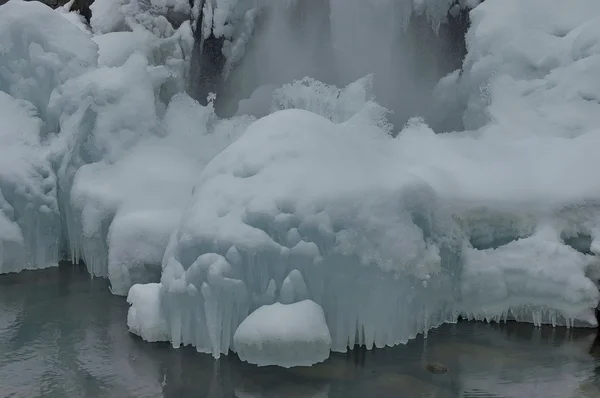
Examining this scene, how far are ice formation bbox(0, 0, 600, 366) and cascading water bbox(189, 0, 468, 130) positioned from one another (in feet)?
0.58

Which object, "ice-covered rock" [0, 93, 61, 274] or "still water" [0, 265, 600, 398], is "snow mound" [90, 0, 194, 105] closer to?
"ice-covered rock" [0, 93, 61, 274]

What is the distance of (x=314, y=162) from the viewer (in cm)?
880

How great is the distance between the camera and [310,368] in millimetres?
7977

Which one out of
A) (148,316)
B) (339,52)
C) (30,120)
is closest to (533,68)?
(339,52)

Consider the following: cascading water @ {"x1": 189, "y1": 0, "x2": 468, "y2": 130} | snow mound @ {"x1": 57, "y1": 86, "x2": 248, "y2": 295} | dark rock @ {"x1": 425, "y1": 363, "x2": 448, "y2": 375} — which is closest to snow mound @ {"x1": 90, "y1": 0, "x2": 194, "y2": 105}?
cascading water @ {"x1": 189, "y1": 0, "x2": 468, "y2": 130}

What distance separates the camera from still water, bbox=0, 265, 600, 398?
759cm

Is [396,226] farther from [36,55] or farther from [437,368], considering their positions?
[36,55]

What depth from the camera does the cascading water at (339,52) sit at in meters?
15.2

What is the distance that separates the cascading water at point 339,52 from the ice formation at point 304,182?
0.58 ft

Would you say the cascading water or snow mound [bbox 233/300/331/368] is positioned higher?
the cascading water

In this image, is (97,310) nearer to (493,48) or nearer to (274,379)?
(274,379)

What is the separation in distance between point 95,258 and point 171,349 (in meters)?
3.58

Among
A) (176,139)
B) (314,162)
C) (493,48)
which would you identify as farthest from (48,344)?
(493,48)

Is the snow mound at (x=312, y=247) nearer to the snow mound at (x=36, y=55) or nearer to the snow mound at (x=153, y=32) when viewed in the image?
the snow mound at (x=36, y=55)
